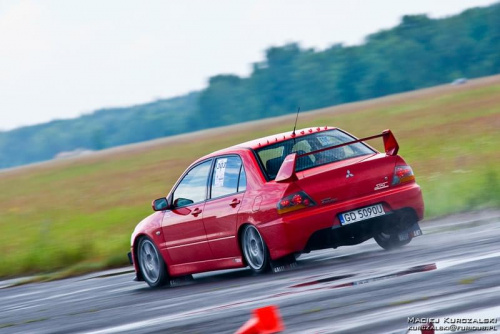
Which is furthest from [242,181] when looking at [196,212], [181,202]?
[181,202]

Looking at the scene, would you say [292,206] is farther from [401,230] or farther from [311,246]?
[401,230]

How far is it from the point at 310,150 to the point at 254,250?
1.26m

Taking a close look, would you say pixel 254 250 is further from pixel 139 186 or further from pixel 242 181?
pixel 139 186

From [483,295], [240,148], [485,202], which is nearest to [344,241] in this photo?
[240,148]

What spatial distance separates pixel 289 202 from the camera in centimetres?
1126

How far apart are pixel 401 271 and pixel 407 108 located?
56044 mm

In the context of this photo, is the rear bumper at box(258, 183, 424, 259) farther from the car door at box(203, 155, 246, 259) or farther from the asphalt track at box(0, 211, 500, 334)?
the car door at box(203, 155, 246, 259)

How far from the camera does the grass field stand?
19578mm

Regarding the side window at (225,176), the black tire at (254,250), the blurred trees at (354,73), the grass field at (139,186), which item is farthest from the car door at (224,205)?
the blurred trees at (354,73)

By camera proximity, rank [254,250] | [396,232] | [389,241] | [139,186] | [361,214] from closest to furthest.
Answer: [361,214] → [254,250] → [396,232] → [389,241] → [139,186]

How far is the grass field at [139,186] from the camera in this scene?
1958cm

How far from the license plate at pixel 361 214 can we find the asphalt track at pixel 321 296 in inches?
18.0

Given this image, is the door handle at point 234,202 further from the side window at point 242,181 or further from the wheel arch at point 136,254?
the wheel arch at point 136,254

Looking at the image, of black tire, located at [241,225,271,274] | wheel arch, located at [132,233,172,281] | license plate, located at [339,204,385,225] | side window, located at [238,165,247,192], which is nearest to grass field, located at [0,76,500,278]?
wheel arch, located at [132,233,172,281]
